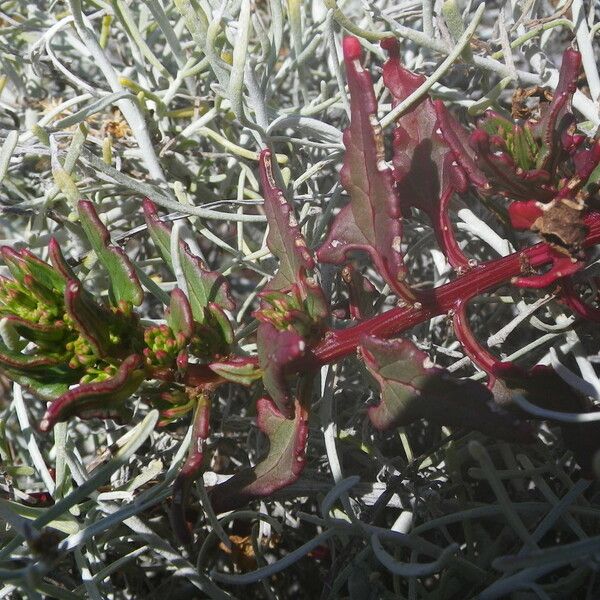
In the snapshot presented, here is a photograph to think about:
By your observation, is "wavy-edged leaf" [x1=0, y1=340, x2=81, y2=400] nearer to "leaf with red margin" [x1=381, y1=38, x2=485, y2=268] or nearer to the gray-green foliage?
the gray-green foliage

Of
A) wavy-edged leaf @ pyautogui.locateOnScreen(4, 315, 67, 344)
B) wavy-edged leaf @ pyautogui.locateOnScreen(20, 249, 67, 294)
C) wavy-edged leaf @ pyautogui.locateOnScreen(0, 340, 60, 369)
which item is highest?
wavy-edged leaf @ pyautogui.locateOnScreen(20, 249, 67, 294)

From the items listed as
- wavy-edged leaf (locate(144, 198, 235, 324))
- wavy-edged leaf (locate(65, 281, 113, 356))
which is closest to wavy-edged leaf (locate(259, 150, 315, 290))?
wavy-edged leaf (locate(144, 198, 235, 324))

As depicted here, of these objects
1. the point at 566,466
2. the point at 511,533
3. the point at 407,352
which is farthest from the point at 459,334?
the point at 566,466

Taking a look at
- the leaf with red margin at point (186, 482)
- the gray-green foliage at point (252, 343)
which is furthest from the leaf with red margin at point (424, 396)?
the leaf with red margin at point (186, 482)

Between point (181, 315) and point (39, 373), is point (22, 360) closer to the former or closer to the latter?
point (39, 373)

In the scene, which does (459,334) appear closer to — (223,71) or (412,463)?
(412,463)

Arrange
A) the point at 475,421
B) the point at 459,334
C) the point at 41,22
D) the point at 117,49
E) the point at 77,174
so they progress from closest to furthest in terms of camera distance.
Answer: the point at 475,421, the point at 459,334, the point at 77,174, the point at 41,22, the point at 117,49
